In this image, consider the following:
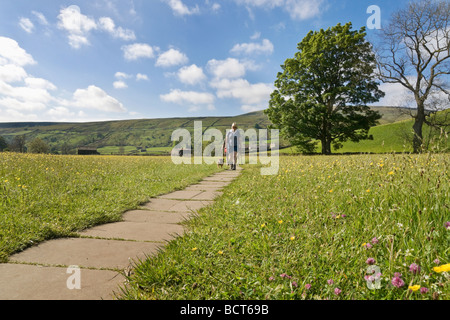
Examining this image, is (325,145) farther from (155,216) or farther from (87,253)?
(87,253)

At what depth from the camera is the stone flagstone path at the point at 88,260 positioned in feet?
5.64

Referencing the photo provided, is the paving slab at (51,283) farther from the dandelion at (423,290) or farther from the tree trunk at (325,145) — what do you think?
the tree trunk at (325,145)

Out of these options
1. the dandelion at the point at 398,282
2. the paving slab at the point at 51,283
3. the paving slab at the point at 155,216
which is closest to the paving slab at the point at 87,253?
the paving slab at the point at 51,283

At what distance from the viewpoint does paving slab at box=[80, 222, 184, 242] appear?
2.85 metres

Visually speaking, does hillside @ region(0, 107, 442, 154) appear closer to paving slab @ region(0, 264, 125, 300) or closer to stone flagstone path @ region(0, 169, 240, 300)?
stone flagstone path @ region(0, 169, 240, 300)

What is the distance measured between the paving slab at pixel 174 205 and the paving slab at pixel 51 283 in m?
2.21

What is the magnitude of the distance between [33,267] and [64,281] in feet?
1.56

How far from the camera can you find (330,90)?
24.0 m

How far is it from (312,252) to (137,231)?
2191mm

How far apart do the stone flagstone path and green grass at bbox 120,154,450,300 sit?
0.25 metres

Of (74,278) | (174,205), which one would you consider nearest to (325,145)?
(174,205)

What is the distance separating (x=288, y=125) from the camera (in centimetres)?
2489

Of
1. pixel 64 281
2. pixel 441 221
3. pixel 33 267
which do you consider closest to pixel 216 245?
pixel 64 281
